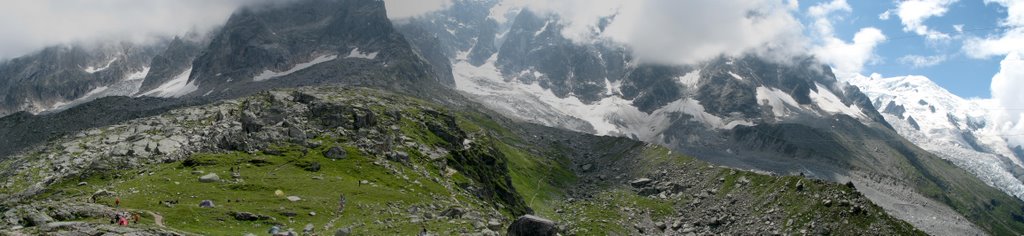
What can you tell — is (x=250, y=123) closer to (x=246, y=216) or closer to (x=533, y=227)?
(x=246, y=216)

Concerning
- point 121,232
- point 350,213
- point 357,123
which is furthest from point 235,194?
point 357,123

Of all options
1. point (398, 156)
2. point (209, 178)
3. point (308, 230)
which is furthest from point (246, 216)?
point (398, 156)

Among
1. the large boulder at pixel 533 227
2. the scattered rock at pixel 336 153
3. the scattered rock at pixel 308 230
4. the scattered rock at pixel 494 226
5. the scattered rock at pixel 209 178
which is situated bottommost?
the scattered rock at pixel 494 226

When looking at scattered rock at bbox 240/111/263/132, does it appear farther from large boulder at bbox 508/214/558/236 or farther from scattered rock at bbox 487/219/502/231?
large boulder at bbox 508/214/558/236

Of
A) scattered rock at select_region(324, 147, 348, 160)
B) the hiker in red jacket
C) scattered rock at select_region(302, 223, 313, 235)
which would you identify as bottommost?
scattered rock at select_region(324, 147, 348, 160)

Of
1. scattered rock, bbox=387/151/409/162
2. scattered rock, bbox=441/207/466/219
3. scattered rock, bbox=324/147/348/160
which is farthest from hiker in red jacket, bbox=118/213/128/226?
scattered rock, bbox=387/151/409/162

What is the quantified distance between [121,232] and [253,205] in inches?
1010

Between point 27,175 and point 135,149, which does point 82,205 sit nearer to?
point 135,149

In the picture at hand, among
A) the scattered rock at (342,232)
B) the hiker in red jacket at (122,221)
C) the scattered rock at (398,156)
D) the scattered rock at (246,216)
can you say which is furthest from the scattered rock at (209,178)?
the scattered rock at (398,156)

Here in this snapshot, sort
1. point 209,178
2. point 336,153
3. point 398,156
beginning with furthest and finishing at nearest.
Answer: point 398,156
point 336,153
point 209,178

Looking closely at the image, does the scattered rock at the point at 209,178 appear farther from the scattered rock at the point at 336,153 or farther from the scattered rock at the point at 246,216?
the scattered rock at the point at 336,153

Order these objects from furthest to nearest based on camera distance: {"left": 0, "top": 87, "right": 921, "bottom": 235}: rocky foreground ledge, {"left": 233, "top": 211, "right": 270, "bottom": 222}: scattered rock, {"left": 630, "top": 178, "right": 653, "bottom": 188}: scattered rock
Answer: {"left": 630, "top": 178, "right": 653, "bottom": 188}: scattered rock, {"left": 0, "top": 87, "right": 921, "bottom": 235}: rocky foreground ledge, {"left": 233, "top": 211, "right": 270, "bottom": 222}: scattered rock

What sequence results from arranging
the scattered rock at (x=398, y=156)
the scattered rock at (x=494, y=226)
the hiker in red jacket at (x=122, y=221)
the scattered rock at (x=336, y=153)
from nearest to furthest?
the hiker in red jacket at (x=122, y=221) < the scattered rock at (x=494, y=226) < the scattered rock at (x=336, y=153) < the scattered rock at (x=398, y=156)

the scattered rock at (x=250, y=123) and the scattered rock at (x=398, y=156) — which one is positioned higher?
the scattered rock at (x=250, y=123)
